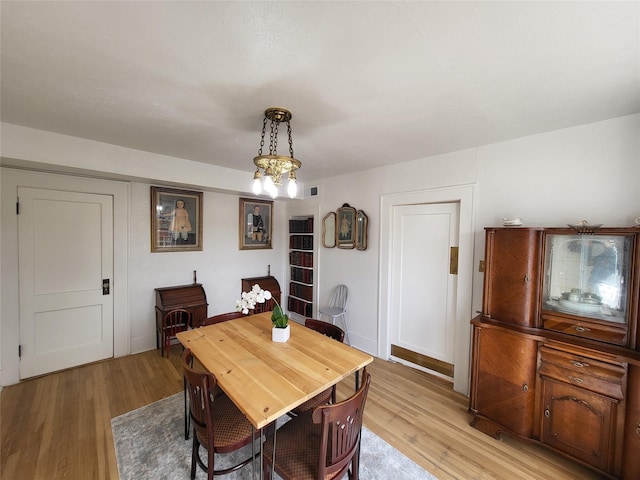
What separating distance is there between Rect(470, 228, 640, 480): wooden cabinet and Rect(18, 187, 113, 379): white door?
408 cm

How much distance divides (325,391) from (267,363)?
536 millimetres

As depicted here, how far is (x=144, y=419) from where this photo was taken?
2.12 metres

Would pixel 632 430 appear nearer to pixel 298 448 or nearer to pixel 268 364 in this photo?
pixel 298 448

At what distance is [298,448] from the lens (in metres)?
1.36

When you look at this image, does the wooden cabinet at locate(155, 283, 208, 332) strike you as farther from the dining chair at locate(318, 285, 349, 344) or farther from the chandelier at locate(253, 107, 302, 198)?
the chandelier at locate(253, 107, 302, 198)

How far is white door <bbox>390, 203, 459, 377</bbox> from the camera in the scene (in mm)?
2734

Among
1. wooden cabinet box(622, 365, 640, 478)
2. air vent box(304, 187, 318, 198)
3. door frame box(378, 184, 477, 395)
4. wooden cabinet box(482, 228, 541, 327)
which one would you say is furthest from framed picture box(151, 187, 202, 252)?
wooden cabinet box(622, 365, 640, 478)

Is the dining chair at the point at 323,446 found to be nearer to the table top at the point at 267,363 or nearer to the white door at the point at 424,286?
the table top at the point at 267,363

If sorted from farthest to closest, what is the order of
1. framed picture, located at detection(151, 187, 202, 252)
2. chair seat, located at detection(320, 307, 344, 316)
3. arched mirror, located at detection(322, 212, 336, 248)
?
arched mirror, located at detection(322, 212, 336, 248)
chair seat, located at detection(320, 307, 344, 316)
framed picture, located at detection(151, 187, 202, 252)

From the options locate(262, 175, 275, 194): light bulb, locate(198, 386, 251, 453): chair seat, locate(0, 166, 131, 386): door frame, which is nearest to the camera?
locate(198, 386, 251, 453): chair seat

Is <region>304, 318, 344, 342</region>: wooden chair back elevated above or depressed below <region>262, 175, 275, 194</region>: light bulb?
below

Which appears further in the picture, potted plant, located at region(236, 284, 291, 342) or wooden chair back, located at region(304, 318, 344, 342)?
wooden chair back, located at region(304, 318, 344, 342)

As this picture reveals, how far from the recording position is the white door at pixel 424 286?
8.97ft

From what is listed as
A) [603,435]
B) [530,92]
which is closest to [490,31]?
[530,92]
